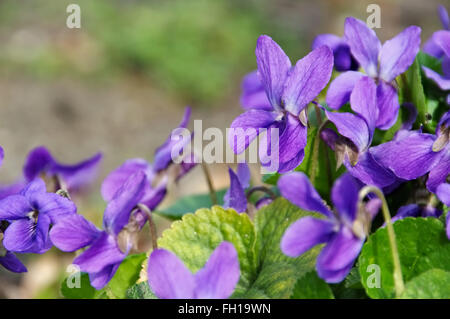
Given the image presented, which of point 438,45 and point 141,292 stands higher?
point 438,45

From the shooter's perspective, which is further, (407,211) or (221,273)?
(407,211)

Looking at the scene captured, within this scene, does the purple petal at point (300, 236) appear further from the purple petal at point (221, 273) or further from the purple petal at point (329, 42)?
the purple petal at point (329, 42)

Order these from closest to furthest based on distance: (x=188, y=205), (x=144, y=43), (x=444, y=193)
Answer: (x=444, y=193)
(x=188, y=205)
(x=144, y=43)

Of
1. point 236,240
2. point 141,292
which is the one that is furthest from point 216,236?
point 141,292

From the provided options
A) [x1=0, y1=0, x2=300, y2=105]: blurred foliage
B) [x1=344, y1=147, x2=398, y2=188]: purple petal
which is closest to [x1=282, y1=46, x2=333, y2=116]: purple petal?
[x1=344, y1=147, x2=398, y2=188]: purple petal

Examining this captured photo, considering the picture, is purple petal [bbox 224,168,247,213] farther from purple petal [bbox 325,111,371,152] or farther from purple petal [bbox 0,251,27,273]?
purple petal [bbox 0,251,27,273]

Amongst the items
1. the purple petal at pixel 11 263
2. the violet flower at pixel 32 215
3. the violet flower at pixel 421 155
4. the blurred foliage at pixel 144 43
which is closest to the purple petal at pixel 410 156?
the violet flower at pixel 421 155

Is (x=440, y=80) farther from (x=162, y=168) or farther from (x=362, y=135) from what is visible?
(x=162, y=168)
